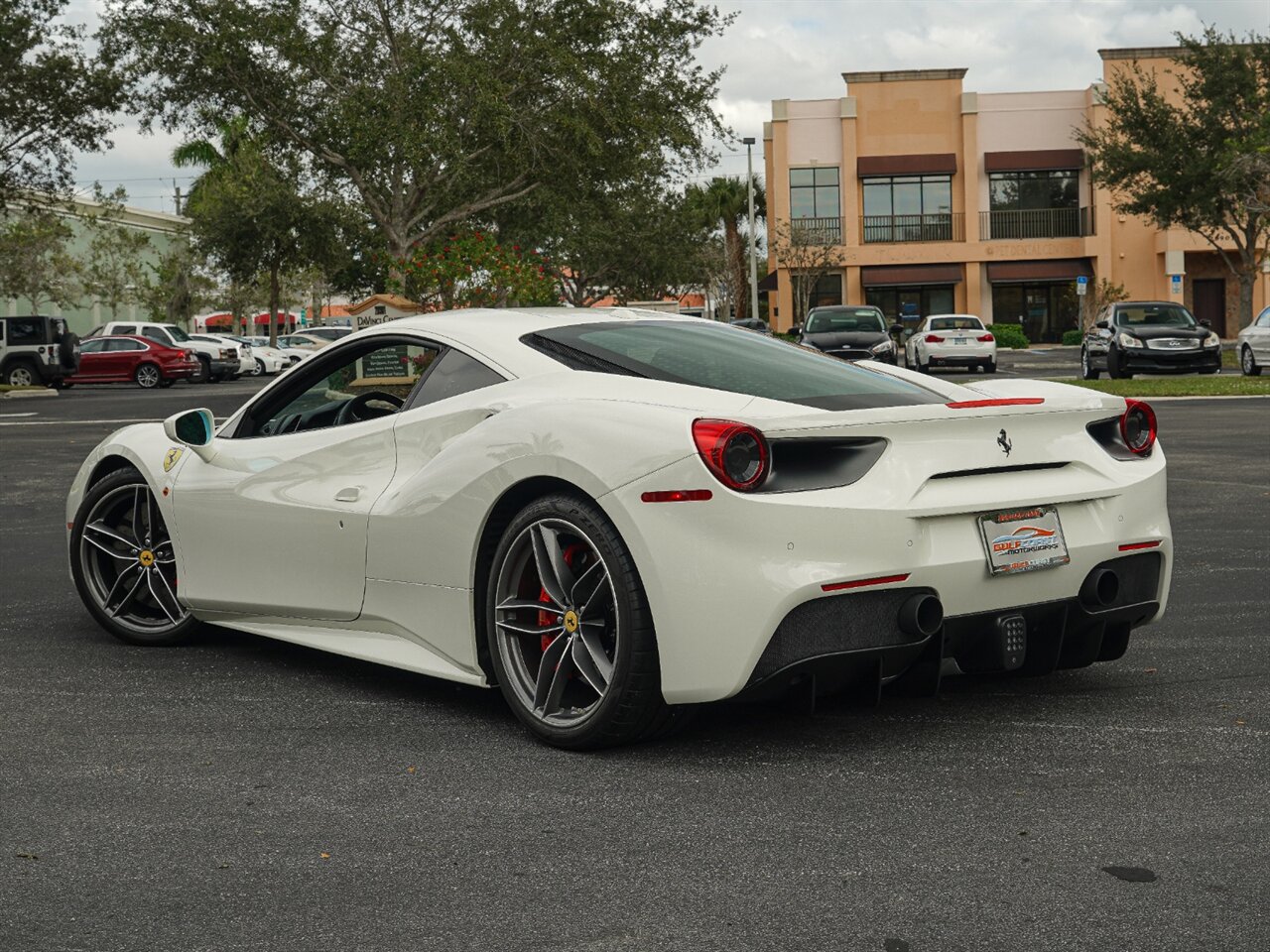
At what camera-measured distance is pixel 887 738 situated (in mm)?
4883

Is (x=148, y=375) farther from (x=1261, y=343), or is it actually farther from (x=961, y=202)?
(x=961, y=202)

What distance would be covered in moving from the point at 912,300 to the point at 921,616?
6533cm

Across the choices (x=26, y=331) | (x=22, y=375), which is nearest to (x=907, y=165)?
(x=26, y=331)

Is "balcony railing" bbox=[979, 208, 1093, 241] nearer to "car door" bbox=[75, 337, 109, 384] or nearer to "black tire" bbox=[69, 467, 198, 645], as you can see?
"car door" bbox=[75, 337, 109, 384]

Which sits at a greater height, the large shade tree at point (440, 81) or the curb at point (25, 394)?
the large shade tree at point (440, 81)

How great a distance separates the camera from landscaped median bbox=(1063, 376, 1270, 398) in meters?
24.7

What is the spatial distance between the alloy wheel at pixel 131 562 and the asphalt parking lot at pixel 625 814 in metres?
0.27

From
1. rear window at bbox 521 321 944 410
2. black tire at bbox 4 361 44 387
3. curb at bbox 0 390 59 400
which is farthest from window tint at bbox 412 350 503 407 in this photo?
black tire at bbox 4 361 44 387

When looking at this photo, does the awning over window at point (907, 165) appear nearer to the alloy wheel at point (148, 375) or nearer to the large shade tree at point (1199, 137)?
the large shade tree at point (1199, 137)

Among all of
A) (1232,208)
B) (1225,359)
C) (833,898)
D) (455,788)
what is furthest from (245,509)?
(1232,208)

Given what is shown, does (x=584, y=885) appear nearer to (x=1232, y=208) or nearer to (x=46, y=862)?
(x=46, y=862)

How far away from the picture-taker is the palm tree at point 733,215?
8275 centimetres

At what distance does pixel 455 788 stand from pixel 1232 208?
47.2 meters

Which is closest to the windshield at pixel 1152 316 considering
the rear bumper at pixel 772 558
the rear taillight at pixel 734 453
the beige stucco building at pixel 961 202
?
the rear bumper at pixel 772 558
